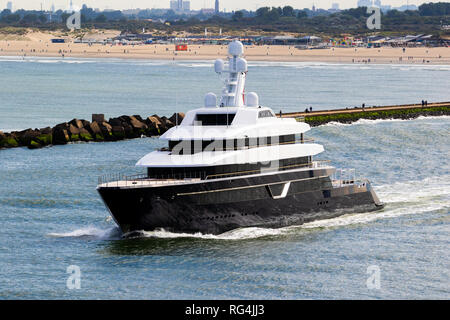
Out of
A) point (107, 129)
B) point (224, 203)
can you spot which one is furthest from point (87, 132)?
point (224, 203)

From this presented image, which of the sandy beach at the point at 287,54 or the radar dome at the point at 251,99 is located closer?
the radar dome at the point at 251,99

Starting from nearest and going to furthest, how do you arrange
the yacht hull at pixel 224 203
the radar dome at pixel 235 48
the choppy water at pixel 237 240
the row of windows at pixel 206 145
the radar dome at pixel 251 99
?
1. the choppy water at pixel 237 240
2. the yacht hull at pixel 224 203
3. the row of windows at pixel 206 145
4. the radar dome at pixel 251 99
5. the radar dome at pixel 235 48

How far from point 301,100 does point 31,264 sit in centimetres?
6398

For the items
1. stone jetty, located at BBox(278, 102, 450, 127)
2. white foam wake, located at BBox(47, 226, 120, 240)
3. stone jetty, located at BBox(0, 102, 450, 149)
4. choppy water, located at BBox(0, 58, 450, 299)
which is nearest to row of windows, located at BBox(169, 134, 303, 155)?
choppy water, located at BBox(0, 58, 450, 299)

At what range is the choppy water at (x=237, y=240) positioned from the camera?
2694 cm

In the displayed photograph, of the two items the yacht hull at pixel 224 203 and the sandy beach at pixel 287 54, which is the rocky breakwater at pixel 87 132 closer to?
the yacht hull at pixel 224 203

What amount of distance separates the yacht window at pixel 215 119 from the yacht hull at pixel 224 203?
2.73 m

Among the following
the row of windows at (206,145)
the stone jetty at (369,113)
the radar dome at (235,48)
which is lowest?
the stone jetty at (369,113)

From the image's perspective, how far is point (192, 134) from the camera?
106 feet

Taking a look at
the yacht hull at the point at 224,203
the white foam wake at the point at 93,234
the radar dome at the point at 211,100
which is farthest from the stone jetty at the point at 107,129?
the white foam wake at the point at 93,234

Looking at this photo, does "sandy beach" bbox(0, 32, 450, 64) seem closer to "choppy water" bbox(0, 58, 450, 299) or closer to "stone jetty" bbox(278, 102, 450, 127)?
"stone jetty" bbox(278, 102, 450, 127)

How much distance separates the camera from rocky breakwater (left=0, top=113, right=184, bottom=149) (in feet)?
181

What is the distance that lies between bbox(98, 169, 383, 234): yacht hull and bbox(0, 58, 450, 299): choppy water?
1.47 ft

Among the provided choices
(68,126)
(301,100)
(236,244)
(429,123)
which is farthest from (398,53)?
(236,244)
